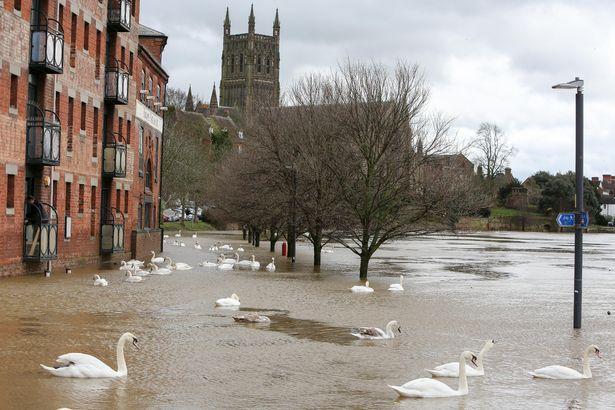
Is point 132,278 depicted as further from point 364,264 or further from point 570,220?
point 570,220

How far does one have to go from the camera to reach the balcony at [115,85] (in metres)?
37.8

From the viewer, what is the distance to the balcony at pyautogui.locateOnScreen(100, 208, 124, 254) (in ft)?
125

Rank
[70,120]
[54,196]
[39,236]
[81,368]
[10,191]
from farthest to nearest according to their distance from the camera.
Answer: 1. [70,120]
2. [54,196]
3. [39,236]
4. [10,191]
5. [81,368]

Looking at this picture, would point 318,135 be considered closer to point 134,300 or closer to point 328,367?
point 134,300

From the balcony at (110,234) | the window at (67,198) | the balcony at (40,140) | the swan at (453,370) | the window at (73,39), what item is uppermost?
the window at (73,39)

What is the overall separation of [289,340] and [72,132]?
19.7 meters

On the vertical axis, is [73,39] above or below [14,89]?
above

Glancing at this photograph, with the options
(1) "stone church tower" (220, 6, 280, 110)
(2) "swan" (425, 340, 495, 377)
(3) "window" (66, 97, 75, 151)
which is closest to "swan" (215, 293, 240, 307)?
(2) "swan" (425, 340, 495, 377)

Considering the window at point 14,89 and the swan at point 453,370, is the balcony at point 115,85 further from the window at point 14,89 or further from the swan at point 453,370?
the swan at point 453,370

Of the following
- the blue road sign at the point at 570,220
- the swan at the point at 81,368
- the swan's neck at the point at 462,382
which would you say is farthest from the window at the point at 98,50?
the swan's neck at the point at 462,382

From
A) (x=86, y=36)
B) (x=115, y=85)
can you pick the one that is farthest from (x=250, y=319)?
(x=115, y=85)

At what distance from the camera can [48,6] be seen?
98.9 feet

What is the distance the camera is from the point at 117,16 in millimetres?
38219

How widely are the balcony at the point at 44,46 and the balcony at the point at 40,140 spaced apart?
4.65ft
